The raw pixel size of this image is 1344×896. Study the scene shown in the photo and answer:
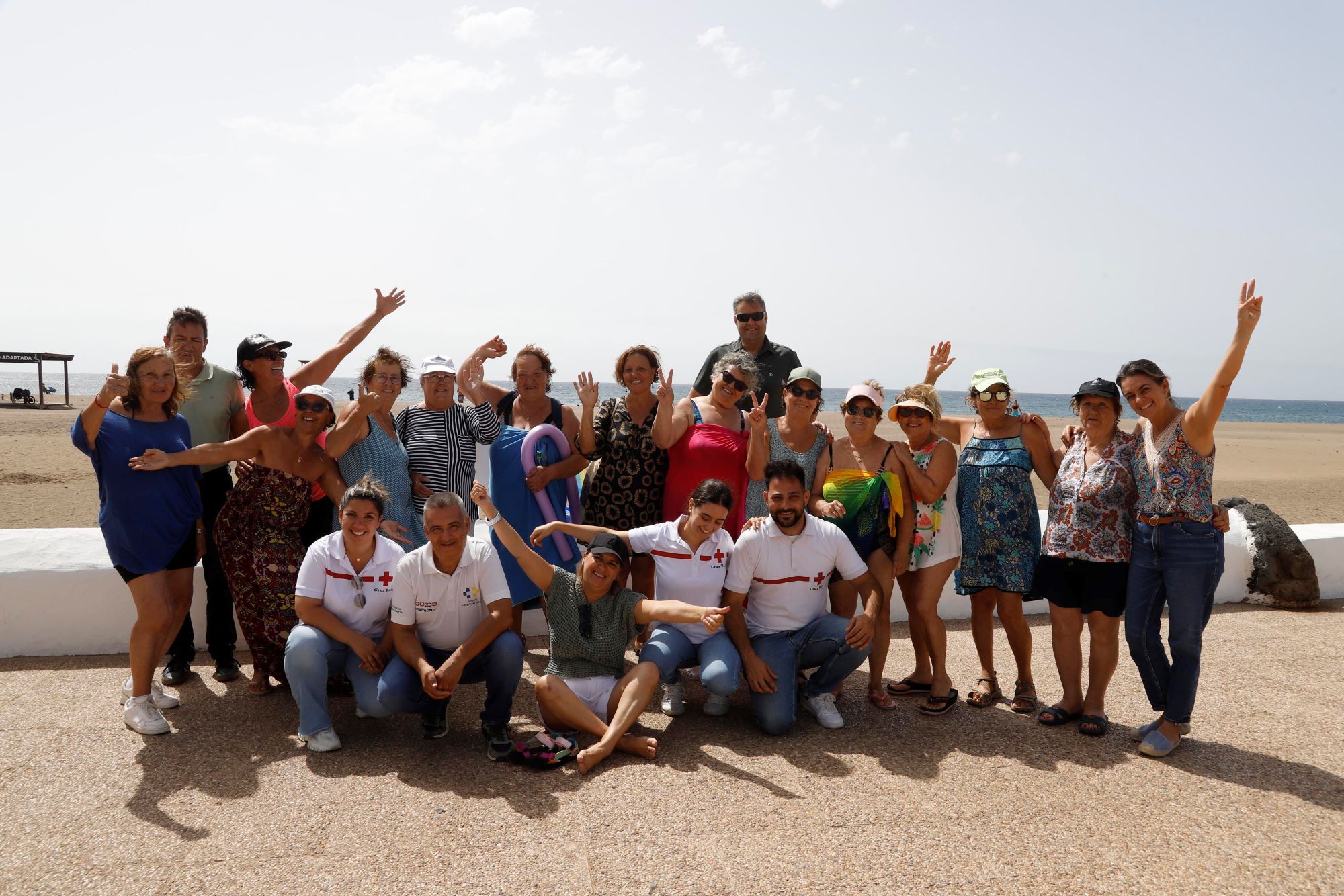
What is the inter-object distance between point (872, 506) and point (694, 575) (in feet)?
3.39

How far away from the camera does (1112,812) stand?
3.56m

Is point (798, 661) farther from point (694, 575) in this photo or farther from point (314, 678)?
point (314, 678)

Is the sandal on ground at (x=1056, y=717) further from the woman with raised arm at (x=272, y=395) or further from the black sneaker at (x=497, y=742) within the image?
the woman with raised arm at (x=272, y=395)

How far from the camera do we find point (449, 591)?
427 centimetres

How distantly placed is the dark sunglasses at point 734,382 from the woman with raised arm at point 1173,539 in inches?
75.6

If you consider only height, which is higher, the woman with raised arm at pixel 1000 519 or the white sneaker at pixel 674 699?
the woman with raised arm at pixel 1000 519

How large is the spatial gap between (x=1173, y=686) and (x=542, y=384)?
3793mm

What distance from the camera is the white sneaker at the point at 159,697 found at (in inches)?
179

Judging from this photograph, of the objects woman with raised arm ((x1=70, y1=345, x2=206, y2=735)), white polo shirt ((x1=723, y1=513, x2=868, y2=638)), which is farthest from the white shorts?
woman with raised arm ((x1=70, y1=345, x2=206, y2=735))

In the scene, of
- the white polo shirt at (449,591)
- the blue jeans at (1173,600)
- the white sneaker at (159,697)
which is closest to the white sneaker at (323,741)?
the white polo shirt at (449,591)

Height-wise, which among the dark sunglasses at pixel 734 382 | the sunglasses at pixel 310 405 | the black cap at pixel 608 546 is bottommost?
the black cap at pixel 608 546

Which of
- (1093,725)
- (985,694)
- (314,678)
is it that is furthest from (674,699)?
(1093,725)

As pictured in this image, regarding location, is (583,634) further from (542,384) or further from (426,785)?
(542,384)

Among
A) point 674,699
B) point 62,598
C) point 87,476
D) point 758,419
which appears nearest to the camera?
point 674,699
